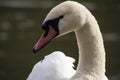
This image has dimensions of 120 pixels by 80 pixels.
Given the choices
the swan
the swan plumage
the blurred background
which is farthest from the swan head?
the blurred background

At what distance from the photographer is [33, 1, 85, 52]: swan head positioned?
93.1 inches

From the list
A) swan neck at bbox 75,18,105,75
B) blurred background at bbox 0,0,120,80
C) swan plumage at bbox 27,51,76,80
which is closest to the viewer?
swan neck at bbox 75,18,105,75

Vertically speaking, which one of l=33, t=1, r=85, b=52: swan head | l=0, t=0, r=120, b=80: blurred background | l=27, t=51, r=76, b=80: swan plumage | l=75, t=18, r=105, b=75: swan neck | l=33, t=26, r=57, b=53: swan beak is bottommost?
l=0, t=0, r=120, b=80: blurred background

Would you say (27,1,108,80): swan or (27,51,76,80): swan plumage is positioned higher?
(27,1,108,80): swan

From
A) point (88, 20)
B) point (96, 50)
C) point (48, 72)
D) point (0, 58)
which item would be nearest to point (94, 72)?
point (96, 50)

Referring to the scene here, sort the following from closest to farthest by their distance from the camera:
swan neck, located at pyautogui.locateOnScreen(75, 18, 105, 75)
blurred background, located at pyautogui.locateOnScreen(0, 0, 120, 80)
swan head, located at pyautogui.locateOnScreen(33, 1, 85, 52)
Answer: swan head, located at pyautogui.locateOnScreen(33, 1, 85, 52) < swan neck, located at pyautogui.locateOnScreen(75, 18, 105, 75) < blurred background, located at pyautogui.locateOnScreen(0, 0, 120, 80)

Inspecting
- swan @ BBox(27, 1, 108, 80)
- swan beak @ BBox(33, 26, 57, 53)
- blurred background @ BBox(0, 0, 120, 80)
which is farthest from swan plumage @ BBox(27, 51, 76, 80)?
blurred background @ BBox(0, 0, 120, 80)

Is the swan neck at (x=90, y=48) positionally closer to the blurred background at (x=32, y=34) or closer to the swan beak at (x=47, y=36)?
the swan beak at (x=47, y=36)

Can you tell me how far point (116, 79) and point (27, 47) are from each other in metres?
1.04

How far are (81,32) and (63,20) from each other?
13 centimetres

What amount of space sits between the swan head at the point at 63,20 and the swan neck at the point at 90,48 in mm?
63

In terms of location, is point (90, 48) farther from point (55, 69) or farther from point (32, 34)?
point (32, 34)

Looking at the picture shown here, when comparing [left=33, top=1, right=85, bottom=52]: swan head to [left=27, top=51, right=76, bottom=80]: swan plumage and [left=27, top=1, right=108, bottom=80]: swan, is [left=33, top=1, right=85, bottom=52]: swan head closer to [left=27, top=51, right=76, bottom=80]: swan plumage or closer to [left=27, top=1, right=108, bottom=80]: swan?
[left=27, top=1, right=108, bottom=80]: swan

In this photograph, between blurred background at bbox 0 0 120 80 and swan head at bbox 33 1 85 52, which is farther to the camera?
blurred background at bbox 0 0 120 80
